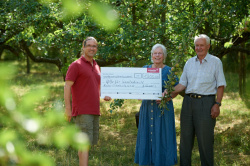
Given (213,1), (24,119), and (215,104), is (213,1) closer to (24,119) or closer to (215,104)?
(215,104)

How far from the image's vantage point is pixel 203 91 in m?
4.02

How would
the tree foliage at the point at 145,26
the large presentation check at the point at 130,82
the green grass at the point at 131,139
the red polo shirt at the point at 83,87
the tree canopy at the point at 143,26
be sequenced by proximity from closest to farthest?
the red polo shirt at the point at 83,87 < the large presentation check at the point at 130,82 < the tree foliage at the point at 145,26 < the green grass at the point at 131,139 < the tree canopy at the point at 143,26

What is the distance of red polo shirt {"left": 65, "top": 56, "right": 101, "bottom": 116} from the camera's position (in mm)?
4004

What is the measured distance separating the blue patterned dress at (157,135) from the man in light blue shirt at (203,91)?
23 cm

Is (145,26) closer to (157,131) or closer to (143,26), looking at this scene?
(143,26)

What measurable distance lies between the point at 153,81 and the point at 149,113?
0.44 m

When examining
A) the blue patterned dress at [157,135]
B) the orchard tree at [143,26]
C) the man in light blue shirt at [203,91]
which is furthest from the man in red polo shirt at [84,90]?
the orchard tree at [143,26]

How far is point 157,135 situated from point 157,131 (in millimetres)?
52

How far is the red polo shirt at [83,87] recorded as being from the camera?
400 cm

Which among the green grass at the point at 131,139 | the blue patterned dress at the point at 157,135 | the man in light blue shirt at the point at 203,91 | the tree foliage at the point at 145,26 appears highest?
the tree foliage at the point at 145,26

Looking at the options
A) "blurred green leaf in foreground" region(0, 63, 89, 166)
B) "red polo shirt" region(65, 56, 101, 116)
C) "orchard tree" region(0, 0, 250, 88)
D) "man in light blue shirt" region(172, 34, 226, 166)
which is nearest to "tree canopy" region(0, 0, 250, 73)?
"orchard tree" region(0, 0, 250, 88)

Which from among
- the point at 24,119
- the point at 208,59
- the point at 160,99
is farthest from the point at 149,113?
the point at 24,119

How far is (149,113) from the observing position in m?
4.27

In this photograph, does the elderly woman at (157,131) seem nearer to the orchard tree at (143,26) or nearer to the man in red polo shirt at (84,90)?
the man in red polo shirt at (84,90)
